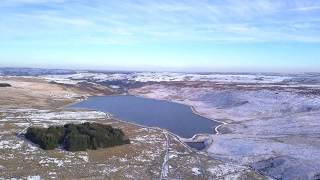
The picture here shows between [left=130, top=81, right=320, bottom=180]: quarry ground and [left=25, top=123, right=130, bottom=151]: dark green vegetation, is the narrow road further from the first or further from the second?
[left=25, top=123, right=130, bottom=151]: dark green vegetation

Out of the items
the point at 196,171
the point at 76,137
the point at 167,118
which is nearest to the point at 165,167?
the point at 196,171

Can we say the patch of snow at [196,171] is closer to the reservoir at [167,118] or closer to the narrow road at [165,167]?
the narrow road at [165,167]

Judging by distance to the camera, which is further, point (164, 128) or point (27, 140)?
point (164, 128)

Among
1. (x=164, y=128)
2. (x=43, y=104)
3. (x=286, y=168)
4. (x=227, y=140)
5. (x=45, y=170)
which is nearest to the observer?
(x=45, y=170)

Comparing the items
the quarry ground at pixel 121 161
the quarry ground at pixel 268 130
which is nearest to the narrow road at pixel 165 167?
the quarry ground at pixel 121 161

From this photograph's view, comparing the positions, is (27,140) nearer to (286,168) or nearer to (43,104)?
(286,168)

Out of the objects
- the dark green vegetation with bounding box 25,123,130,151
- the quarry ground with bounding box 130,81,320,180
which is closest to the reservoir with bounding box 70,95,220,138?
the quarry ground with bounding box 130,81,320,180

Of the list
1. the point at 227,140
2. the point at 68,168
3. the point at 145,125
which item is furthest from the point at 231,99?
the point at 68,168
